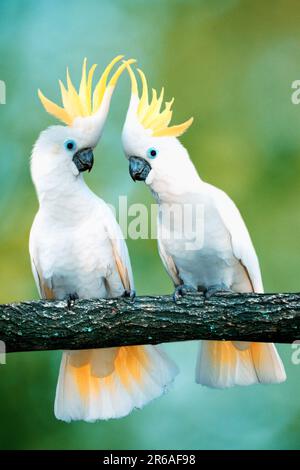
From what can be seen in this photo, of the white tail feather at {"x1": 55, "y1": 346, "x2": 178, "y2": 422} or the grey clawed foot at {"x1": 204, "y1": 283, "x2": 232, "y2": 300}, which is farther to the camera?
the white tail feather at {"x1": 55, "y1": 346, "x2": 178, "y2": 422}

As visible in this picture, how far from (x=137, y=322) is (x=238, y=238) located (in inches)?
36.9

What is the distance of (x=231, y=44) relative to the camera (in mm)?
7215

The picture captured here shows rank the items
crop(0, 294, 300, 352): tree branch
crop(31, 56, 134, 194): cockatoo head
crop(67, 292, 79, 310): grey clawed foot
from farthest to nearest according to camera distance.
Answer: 1. crop(31, 56, 134, 194): cockatoo head
2. crop(67, 292, 79, 310): grey clawed foot
3. crop(0, 294, 300, 352): tree branch

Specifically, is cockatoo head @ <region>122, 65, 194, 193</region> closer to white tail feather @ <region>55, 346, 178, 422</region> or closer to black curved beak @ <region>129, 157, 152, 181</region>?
black curved beak @ <region>129, 157, 152, 181</region>

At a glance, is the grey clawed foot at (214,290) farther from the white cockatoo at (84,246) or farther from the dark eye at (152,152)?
the dark eye at (152,152)

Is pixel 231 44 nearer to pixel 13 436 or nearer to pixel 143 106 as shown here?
pixel 143 106

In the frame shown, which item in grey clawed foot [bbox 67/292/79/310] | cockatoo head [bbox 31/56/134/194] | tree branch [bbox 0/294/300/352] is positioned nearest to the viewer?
tree branch [bbox 0/294/300/352]

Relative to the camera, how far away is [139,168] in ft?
15.1

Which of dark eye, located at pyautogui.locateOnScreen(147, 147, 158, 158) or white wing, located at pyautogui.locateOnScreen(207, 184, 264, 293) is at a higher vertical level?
dark eye, located at pyautogui.locateOnScreen(147, 147, 158, 158)

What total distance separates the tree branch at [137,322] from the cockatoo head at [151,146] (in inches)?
→ 33.5

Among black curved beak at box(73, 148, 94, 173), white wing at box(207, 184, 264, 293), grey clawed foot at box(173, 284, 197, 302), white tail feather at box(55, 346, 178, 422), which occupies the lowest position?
white tail feather at box(55, 346, 178, 422)

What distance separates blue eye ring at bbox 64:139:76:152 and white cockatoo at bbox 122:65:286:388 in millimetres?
307

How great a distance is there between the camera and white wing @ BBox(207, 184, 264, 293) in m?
4.62

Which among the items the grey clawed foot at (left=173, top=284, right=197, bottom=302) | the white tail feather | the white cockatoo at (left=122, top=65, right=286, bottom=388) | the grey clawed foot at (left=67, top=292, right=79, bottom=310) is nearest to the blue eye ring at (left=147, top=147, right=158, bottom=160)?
the white cockatoo at (left=122, top=65, right=286, bottom=388)
